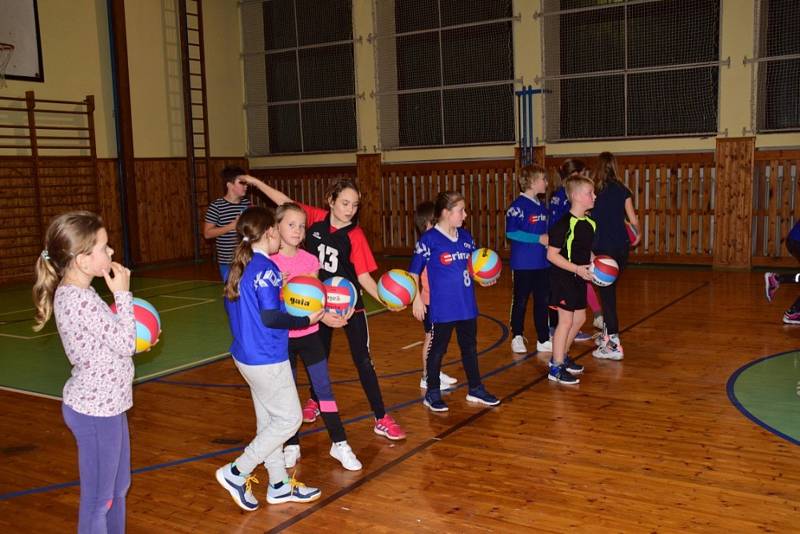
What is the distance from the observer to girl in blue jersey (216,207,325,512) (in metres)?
3.76

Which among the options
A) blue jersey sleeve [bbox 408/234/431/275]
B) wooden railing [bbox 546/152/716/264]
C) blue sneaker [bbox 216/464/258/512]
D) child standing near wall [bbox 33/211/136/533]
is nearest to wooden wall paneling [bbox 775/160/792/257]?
wooden railing [bbox 546/152/716/264]

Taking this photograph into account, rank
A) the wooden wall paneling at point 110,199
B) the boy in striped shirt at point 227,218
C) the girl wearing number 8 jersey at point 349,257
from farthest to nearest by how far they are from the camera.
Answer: the wooden wall paneling at point 110,199 → the boy in striped shirt at point 227,218 → the girl wearing number 8 jersey at point 349,257

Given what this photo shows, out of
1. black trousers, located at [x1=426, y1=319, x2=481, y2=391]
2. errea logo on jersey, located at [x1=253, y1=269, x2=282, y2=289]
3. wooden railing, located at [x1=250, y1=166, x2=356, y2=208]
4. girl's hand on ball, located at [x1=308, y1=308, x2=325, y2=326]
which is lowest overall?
black trousers, located at [x1=426, y1=319, x2=481, y2=391]

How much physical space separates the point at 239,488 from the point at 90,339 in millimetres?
1435

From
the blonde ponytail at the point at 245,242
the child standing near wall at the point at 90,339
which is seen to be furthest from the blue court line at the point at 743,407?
the child standing near wall at the point at 90,339

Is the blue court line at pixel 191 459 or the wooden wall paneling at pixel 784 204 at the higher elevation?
the wooden wall paneling at pixel 784 204

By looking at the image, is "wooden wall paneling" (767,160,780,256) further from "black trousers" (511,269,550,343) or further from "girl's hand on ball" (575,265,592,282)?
"girl's hand on ball" (575,265,592,282)

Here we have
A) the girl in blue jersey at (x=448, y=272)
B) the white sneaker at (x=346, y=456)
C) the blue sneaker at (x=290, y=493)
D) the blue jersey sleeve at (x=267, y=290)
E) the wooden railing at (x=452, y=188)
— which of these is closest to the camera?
the blue jersey sleeve at (x=267, y=290)

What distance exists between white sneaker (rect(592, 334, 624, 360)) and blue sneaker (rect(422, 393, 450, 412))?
6.72ft

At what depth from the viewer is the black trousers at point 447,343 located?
5332mm

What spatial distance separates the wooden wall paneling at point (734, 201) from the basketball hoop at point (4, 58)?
1193 centimetres

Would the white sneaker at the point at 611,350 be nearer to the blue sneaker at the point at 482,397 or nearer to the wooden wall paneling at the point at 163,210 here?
the blue sneaker at the point at 482,397

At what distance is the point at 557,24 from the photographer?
45.4 feet

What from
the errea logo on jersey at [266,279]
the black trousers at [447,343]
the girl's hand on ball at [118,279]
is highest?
the girl's hand on ball at [118,279]
